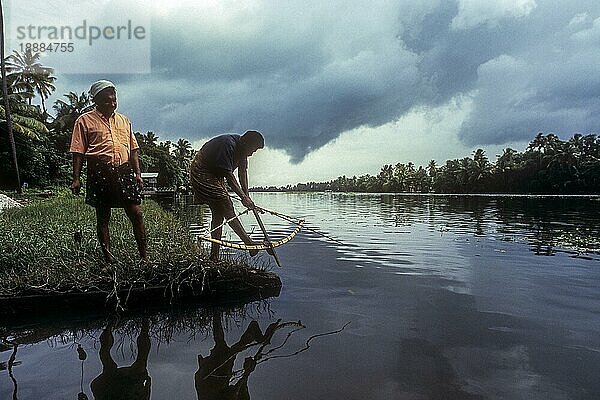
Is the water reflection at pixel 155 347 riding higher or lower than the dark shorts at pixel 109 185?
lower

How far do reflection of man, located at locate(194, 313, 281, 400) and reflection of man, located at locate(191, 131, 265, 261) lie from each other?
1.62 metres

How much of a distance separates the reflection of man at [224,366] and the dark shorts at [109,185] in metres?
1.84

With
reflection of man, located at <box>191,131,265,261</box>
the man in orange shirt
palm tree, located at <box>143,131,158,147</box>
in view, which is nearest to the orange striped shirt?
the man in orange shirt

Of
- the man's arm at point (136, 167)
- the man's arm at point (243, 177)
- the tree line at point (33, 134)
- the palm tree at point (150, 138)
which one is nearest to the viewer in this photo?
the man's arm at point (136, 167)

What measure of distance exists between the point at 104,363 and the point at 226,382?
42.4 inches

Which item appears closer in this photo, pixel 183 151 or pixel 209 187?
pixel 209 187

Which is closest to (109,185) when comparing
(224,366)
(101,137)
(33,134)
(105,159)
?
(105,159)

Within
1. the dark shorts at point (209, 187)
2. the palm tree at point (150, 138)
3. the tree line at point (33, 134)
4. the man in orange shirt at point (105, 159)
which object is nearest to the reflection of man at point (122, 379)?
the man in orange shirt at point (105, 159)

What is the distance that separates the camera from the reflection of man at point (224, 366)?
330cm

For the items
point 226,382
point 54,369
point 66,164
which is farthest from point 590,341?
point 66,164

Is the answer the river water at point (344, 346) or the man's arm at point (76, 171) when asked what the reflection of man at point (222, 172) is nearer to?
the river water at point (344, 346)

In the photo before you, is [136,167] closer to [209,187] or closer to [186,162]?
[209,187]

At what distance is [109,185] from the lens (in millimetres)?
5332

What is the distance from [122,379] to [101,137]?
2.87m
